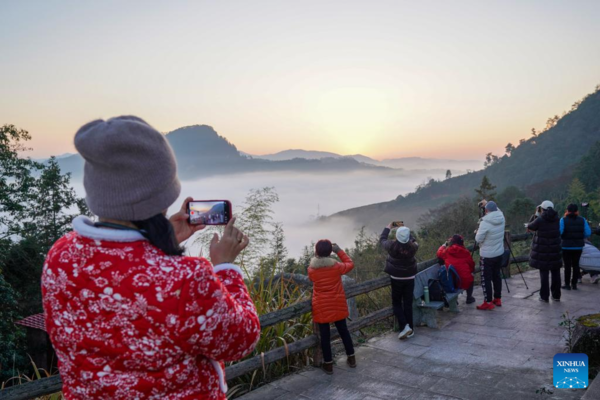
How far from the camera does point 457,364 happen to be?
16.0ft

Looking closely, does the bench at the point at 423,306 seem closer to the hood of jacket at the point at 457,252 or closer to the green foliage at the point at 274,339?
the hood of jacket at the point at 457,252

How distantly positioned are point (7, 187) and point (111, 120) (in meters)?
18.1

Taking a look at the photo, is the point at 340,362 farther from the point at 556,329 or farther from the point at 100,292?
the point at 100,292

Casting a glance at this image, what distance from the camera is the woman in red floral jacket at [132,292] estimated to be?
119 centimetres

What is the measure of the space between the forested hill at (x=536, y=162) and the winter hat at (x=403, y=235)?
1863 inches

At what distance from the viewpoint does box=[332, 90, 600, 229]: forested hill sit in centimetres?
5356

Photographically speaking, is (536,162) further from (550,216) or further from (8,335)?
(8,335)

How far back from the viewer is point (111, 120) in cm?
131

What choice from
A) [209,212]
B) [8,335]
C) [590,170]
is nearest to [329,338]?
[209,212]

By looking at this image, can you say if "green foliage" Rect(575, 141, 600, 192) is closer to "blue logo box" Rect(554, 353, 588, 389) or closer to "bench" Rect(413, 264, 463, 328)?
"bench" Rect(413, 264, 463, 328)

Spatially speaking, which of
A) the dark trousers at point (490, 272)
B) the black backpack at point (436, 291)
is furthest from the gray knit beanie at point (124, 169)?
the dark trousers at point (490, 272)

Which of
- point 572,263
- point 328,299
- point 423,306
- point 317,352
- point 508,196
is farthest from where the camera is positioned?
point 508,196

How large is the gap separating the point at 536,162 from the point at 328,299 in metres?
61.8

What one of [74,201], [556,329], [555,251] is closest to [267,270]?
[556,329]
